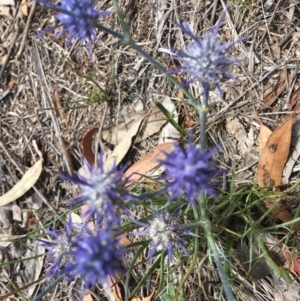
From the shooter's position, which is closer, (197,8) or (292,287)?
(292,287)

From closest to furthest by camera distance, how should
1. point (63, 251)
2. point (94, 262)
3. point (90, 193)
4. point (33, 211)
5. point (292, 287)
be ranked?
point (94, 262), point (90, 193), point (63, 251), point (292, 287), point (33, 211)

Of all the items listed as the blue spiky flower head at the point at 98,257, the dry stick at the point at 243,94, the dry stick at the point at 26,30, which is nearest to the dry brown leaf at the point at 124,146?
the dry stick at the point at 243,94

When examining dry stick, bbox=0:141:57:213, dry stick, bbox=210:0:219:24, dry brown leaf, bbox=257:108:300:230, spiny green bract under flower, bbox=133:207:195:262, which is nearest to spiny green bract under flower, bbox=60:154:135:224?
spiny green bract under flower, bbox=133:207:195:262

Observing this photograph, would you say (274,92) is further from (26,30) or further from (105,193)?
(26,30)

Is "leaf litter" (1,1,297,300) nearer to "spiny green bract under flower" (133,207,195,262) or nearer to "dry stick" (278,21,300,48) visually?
"dry stick" (278,21,300,48)

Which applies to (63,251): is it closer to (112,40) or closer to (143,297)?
(143,297)

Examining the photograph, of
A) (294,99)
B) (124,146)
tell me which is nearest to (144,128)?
(124,146)

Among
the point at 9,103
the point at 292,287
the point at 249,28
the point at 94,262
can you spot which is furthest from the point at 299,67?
the point at 9,103
